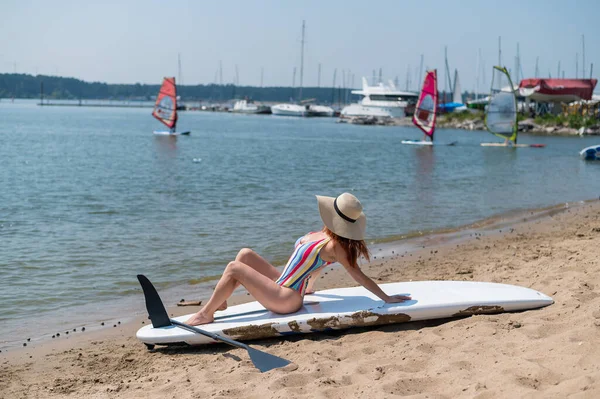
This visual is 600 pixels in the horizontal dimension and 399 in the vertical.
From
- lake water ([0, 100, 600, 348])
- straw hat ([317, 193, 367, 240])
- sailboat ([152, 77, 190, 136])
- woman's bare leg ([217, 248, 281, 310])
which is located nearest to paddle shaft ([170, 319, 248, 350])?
woman's bare leg ([217, 248, 281, 310])

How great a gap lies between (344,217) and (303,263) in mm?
495

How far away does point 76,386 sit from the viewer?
4703 millimetres

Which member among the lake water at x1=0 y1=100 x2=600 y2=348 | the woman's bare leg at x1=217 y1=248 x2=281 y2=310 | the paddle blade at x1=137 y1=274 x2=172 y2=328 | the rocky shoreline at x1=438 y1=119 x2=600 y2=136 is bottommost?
the lake water at x1=0 y1=100 x2=600 y2=348

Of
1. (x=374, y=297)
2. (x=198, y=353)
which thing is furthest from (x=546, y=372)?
(x=198, y=353)

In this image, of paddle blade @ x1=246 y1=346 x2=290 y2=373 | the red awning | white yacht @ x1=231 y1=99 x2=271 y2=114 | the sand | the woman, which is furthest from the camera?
white yacht @ x1=231 y1=99 x2=271 y2=114

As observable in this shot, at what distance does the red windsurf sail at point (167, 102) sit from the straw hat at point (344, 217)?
35605 mm

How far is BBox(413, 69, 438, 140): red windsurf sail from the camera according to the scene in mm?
38500

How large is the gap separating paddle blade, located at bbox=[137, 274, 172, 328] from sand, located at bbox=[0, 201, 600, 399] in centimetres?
24

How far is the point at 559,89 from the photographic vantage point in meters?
69.6

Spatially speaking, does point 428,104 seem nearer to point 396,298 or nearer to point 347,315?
point 396,298

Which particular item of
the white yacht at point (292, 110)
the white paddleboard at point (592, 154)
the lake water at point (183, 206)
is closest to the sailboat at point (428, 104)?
the lake water at point (183, 206)

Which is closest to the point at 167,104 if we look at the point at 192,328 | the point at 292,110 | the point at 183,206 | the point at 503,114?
the point at 503,114

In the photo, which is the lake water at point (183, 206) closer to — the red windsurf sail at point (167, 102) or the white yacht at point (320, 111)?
the red windsurf sail at point (167, 102)

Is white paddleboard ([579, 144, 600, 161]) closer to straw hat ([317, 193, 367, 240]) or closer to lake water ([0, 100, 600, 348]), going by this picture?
lake water ([0, 100, 600, 348])
